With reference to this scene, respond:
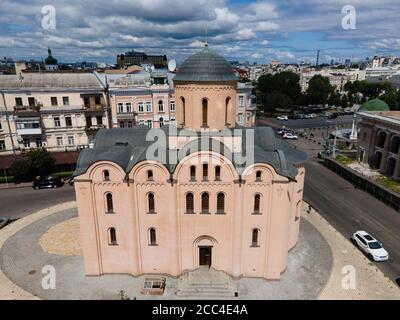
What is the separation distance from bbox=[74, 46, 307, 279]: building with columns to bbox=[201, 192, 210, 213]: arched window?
0.31ft

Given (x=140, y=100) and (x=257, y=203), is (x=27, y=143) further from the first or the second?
(x=257, y=203)

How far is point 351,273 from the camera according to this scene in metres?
25.9

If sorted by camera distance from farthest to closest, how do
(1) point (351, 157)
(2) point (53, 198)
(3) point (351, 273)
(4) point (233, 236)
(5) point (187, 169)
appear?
1. (1) point (351, 157)
2. (2) point (53, 198)
3. (3) point (351, 273)
4. (4) point (233, 236)
5. (5) point (187, 169)

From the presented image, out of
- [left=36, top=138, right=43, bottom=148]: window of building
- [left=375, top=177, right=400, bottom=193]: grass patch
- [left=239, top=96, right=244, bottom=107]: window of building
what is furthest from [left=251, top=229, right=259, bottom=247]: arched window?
[left=36, top=138, right=43, bottom=148]: window of building

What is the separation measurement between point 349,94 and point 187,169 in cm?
11632

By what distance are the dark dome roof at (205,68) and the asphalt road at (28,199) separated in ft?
88.1

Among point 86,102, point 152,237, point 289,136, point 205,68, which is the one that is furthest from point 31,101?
point 289,136

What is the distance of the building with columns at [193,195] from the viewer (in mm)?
22875

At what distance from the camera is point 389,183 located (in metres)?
43.8

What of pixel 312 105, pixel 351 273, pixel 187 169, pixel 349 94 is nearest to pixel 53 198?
pixel 187 169

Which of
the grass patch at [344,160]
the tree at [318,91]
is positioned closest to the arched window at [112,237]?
the grass patch at [344,160]

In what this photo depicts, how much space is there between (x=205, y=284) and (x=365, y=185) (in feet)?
104

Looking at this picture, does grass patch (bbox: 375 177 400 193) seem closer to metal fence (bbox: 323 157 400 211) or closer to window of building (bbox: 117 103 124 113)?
metal fence (bbox: 323 157 400 211)

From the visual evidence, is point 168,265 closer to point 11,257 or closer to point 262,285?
point 262,285
